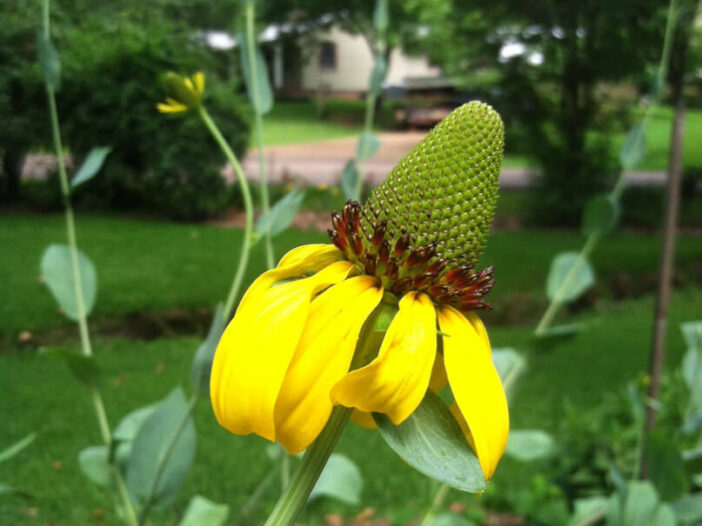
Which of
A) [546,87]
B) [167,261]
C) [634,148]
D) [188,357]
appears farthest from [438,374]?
[546,87]

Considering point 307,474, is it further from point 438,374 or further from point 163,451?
point 163,451

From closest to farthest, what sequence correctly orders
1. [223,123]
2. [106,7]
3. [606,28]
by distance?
[106,7]
[606,28]
[223,123]

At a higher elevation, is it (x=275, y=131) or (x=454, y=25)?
(x=454, y=25)

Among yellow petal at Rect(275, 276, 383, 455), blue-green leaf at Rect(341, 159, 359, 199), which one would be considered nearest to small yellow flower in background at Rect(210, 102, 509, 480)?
yellow petal at Rect(275, 276, 383, 455)

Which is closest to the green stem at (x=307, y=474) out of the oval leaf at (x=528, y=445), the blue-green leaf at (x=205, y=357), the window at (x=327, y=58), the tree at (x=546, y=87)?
the blue-green leaf at (x=205, y=357)

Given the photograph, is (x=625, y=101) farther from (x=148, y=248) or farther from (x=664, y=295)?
(x=664, y=295)

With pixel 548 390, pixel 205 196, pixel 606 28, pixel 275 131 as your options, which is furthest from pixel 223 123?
pixel 275 131

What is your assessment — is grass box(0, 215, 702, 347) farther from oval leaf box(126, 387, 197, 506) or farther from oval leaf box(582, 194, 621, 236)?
oval leaf box(126, 387, 197, 506)
